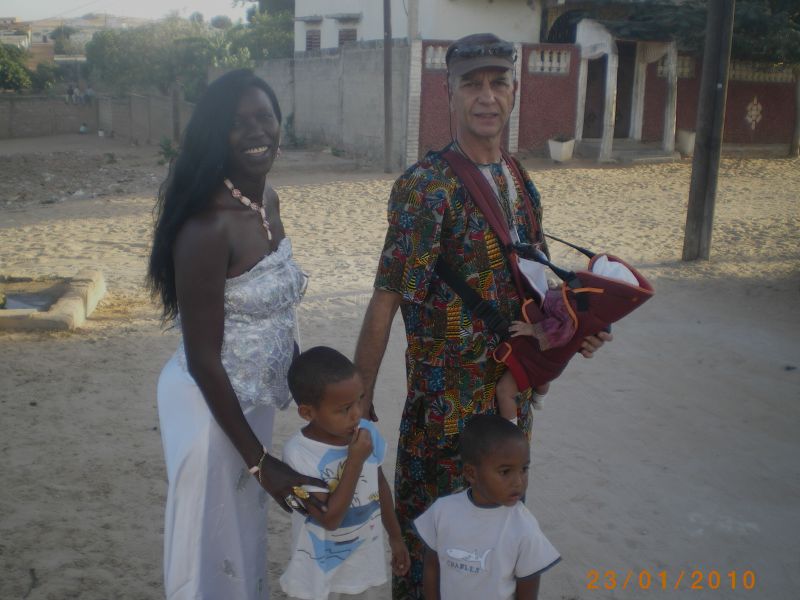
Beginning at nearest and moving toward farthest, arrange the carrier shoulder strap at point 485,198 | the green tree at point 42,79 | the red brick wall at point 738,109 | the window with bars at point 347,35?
the carrier shoulder strap at point 485,198, the red brick wall at point 738,109, the window with bars at point 347,35, the green tree at point 42,79

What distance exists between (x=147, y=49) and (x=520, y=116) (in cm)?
2339

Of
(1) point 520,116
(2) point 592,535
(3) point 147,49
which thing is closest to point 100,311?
(2) point 592,535

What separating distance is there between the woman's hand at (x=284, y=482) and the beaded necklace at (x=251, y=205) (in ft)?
2.12

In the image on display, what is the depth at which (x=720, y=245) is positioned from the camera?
10.2 metres

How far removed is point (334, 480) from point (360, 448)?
126mm

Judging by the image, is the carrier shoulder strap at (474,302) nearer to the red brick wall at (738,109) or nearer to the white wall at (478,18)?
the red brick wall at (738,109)

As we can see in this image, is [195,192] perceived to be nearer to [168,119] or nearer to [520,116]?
[520,116]

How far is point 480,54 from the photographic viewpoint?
2340 millimetres

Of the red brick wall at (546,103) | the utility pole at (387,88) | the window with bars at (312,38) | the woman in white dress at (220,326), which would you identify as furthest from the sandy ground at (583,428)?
the window with bars at (312,38)

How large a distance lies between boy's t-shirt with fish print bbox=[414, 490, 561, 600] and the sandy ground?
113 cm

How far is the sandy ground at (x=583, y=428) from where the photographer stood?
3.44m

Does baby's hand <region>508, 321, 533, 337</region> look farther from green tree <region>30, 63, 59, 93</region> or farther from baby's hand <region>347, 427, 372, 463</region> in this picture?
green tree <region>30, 63, 59, 93</region>

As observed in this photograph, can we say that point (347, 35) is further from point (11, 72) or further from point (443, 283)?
point (443, 283)
